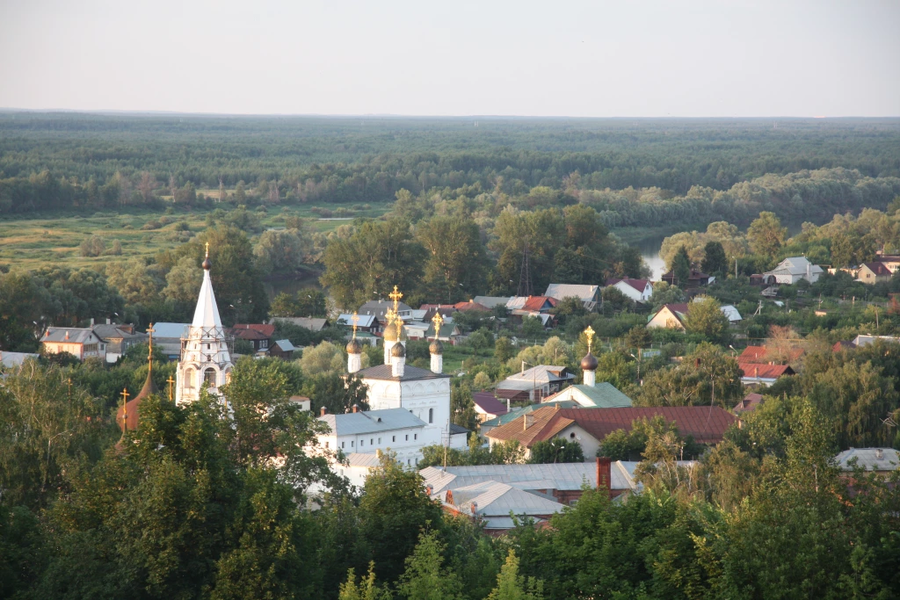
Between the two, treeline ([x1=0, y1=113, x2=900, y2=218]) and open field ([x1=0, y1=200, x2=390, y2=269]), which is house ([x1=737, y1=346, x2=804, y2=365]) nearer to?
open field ([x1=0, y1=200, x2=390, y2=269])

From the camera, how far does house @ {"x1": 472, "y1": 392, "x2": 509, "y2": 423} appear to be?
30.8 metres

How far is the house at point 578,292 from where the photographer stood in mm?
51906

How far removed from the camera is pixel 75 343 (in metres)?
38.0

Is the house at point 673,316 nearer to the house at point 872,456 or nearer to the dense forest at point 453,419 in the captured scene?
the dense forest at point 453,419

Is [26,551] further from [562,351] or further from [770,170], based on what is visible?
[770,170]

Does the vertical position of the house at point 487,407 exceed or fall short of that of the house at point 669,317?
it exceeds it

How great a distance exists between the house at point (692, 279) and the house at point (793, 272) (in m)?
2.40

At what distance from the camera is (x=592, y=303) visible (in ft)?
170

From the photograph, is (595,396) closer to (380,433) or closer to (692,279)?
(380,433)

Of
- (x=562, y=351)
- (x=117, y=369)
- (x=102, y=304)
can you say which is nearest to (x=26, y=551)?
(x=117, y=369)

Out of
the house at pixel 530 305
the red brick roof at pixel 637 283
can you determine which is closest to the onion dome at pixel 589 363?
the house at pixel 530 305

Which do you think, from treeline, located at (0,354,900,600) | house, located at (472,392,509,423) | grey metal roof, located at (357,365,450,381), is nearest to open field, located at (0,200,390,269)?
house, located at (472,392,509,423)

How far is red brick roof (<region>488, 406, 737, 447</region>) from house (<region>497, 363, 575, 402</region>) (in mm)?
5894

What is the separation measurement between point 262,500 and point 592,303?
38.4 m
